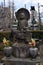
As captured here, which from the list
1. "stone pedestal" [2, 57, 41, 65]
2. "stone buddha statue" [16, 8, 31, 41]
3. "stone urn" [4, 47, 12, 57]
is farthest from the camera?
"stone buddha statue" [16, 8, 31, 41]

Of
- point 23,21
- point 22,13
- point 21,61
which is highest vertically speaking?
point 22,13

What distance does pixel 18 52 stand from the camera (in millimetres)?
6129

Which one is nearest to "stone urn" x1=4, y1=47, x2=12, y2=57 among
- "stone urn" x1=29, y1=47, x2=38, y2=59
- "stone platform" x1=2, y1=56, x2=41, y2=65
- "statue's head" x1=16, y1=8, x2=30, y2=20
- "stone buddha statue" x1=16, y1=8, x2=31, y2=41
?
"stone platform" x1=2, y1=56, x2=41, y2=65

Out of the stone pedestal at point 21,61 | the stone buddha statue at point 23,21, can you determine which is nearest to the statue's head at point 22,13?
the stone buddha statue at point 23,21

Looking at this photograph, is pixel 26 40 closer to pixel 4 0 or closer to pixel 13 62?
pixel 13 62

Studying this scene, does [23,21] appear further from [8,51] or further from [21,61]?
[21,61]

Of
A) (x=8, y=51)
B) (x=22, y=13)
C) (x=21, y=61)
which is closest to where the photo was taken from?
(x=21, y=61)

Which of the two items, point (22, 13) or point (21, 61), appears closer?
point (21, 61)

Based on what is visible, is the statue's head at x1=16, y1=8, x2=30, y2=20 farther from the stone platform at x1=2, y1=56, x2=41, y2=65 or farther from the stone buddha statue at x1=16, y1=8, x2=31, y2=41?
the stone platform at x1=2, y1=56, x2=41, y2=65

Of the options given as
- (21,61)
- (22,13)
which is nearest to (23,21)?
(22,13)

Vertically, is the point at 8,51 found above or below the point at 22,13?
below

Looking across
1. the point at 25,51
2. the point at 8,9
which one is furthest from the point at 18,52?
the point at 8,9

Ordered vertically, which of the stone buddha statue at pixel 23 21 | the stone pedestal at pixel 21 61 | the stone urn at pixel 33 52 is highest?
the stone buddha statue at pixel 23 21

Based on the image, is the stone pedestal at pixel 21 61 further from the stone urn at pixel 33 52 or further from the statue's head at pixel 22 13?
the statue's head at pixel 22 13
